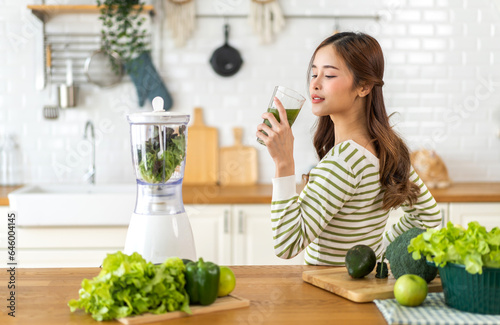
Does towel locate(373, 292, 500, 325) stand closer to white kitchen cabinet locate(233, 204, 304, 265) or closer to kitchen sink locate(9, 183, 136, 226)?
white kitchen cabinet locate(233, 204, 304, 265)

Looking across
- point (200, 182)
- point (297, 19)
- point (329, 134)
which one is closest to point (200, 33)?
point (297, 19)

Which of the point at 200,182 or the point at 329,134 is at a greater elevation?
the point at 329,134

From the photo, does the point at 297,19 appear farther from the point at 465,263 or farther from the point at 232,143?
the point at 465,263

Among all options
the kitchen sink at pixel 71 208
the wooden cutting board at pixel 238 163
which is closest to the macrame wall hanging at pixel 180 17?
the wooden cutting board at pixel 238 163

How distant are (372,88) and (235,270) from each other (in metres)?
0.67

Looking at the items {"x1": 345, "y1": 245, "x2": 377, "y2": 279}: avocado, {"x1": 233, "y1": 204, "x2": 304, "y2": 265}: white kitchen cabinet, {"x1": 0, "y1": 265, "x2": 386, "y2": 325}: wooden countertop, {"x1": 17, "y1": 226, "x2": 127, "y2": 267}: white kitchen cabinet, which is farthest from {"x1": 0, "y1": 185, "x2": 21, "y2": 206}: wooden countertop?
{"x1": 345, "y1": 245, "x2": 377, "y2": 279}: avocado

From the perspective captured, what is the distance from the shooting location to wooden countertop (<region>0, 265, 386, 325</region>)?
1299 millimetres

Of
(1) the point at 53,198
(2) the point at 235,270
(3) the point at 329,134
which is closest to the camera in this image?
(2) the point at 235,270

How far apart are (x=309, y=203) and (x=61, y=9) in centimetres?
260

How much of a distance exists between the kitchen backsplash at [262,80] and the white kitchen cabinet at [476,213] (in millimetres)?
701

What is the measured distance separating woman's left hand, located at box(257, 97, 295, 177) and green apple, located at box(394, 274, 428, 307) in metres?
0.43

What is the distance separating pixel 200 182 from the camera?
382 centimetres

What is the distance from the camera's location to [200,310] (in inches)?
53.0

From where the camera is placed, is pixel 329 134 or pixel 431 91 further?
pixel 431 91
